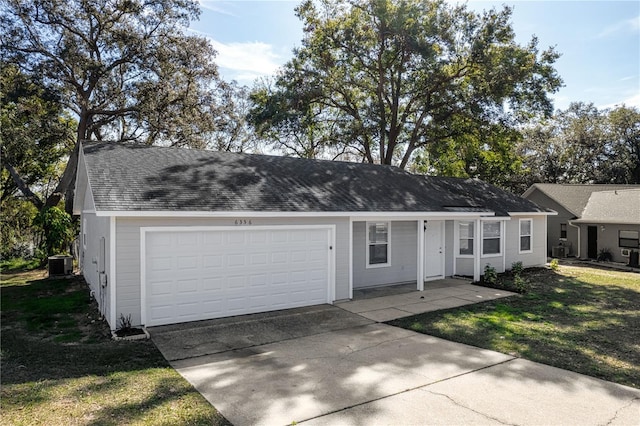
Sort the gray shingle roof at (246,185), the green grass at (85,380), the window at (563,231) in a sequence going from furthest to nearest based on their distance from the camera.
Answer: the window at (563,231)
the gray shingle roof at (246,185)
the green grass at (85,380)

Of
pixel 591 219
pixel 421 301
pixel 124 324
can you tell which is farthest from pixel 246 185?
pixel 591 219

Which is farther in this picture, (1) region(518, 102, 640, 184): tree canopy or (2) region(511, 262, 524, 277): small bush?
(1) region(518, 102, 640, 184): tree canopy

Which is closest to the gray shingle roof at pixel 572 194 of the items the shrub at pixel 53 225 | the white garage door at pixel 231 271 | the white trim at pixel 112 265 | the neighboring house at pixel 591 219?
the neighboring house at pixel 591 219

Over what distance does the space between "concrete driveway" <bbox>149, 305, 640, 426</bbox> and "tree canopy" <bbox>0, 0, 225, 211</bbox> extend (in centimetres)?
1665

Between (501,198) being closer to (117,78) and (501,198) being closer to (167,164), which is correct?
(167,164)

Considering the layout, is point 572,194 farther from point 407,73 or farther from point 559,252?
point 407,73

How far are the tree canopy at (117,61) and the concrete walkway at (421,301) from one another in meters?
16.0

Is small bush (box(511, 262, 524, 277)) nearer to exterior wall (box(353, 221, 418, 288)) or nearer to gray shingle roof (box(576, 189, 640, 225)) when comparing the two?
exterior wall (box(353, 221, 418, 288))

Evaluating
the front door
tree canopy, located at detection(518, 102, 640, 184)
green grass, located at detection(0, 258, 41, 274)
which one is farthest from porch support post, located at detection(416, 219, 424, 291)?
tree canopy, located at detection(518, 102, 640, 184)

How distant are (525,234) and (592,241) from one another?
8.09 m

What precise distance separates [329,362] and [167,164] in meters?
7.03

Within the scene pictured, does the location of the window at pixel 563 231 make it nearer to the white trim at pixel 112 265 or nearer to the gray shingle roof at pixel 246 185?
the gray shingle roof at pixel 246 185

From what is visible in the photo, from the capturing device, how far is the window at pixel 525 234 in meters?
17.4

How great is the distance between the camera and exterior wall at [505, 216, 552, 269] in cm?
1677
